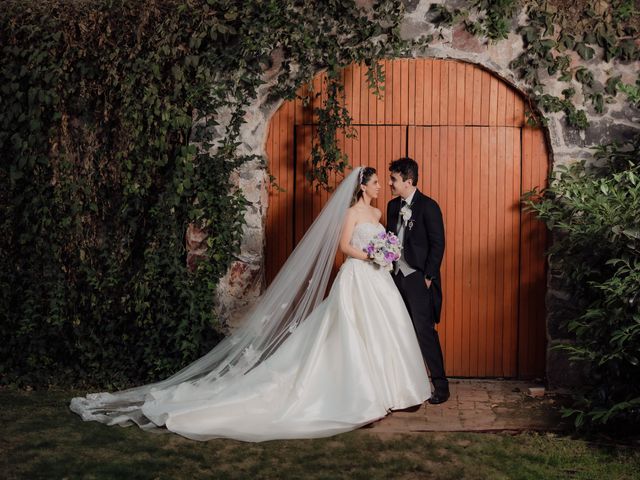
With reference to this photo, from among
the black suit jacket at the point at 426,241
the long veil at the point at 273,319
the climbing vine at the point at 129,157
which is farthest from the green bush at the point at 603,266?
the climbing vine at the point at 129,157

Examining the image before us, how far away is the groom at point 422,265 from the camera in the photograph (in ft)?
20.5

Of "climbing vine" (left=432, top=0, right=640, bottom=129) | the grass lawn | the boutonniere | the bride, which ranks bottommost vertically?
the grass lawn

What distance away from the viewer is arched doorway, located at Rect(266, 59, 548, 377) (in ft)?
22.5

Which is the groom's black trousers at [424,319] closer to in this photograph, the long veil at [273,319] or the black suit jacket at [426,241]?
the black suit jacket at [426,241]

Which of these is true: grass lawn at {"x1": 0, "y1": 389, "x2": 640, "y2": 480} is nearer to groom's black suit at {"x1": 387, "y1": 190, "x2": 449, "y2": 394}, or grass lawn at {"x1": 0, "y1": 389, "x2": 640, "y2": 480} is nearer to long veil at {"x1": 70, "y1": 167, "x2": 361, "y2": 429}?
long veil at {"x1": 70, "y1": 167, "x2": 361, "y2": 429}

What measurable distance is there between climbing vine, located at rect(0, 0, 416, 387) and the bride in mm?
793

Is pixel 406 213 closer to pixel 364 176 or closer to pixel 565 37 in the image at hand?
pixel 364 176

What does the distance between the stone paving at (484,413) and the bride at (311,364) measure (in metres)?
0.16

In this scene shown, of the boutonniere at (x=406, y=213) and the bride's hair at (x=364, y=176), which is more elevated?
the bride's hair at (x=364, y=176)

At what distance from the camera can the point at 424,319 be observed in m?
6.27

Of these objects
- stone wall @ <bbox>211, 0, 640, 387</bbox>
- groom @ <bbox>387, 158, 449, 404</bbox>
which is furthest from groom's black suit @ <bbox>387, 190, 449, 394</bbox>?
stone wall @ <bbox>211, 0, 640, 387</bbox>

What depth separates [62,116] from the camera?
7031 mm

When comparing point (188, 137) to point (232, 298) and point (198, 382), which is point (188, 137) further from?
point (198, 382)

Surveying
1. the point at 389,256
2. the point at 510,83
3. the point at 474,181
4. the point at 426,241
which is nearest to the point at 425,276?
the point at 426,241
